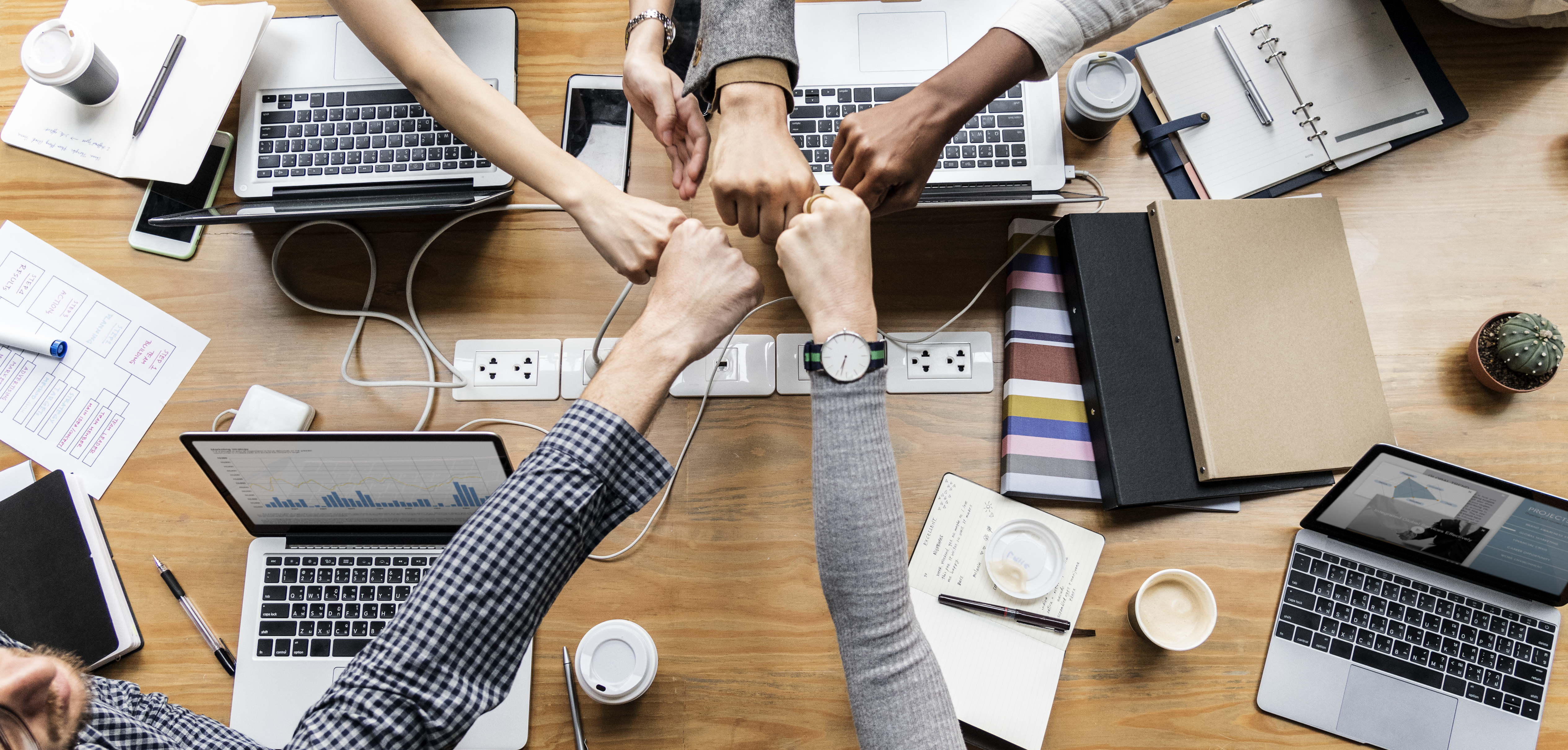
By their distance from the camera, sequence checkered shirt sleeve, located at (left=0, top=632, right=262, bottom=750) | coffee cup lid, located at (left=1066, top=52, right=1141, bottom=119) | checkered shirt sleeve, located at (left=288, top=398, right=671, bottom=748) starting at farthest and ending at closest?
1. coffee cup lid, located at (left=1066, top=52, right=1141, bottom=119)
2. checkered shirt sleeve, located at (left=0, top=632, right=262, bottom=750)
3. checkered shirt sleeve, located at (left=288, top=398, right=671, bottom=748)

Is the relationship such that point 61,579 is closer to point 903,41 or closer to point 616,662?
point 616,662

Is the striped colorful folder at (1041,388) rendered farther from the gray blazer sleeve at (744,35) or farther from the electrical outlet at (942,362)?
the gray blazer sleeve at (744,35)

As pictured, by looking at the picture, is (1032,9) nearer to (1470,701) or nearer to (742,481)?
(742,481)

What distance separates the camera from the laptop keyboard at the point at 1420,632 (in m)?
0.96

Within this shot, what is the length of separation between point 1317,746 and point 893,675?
1.94 feet

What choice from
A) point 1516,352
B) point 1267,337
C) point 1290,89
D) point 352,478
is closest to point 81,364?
point 352,478

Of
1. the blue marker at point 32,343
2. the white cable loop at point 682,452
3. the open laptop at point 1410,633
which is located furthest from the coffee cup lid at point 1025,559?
the blue marker at point 32,343

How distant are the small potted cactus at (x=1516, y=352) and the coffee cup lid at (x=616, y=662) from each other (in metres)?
1.13

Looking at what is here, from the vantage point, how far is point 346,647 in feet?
3.15

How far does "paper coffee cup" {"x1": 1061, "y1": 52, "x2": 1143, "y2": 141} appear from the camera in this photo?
3.44 ft

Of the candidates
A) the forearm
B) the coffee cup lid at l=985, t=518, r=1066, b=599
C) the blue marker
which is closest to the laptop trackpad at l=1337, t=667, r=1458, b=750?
the coffee cup lid at l=985, t=518, r=1066, b=599

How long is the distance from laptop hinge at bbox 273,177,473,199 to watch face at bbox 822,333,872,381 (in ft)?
1.94

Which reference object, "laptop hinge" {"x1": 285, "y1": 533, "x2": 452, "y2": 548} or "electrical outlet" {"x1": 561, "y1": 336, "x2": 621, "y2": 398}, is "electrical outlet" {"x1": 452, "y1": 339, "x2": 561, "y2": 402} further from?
"laptop hinge" {"x1": 285, "y1": 533, "x2": 452, "y2": 548}

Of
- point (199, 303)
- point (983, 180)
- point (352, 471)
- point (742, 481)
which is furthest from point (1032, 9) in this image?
point (199, 303)
